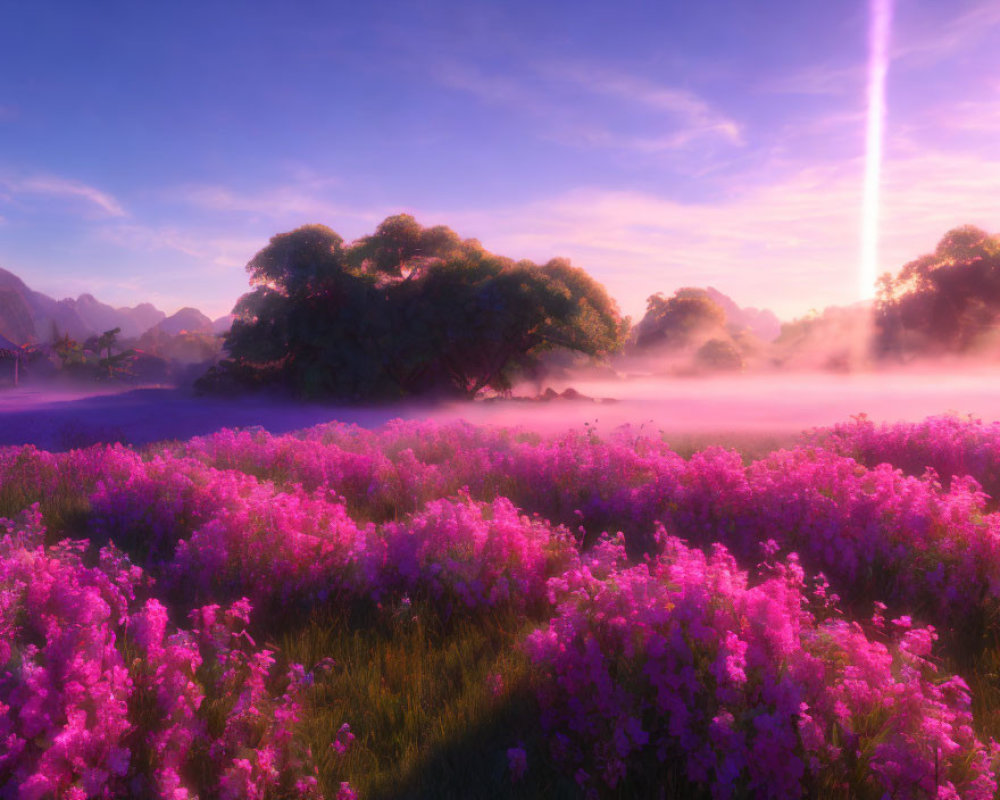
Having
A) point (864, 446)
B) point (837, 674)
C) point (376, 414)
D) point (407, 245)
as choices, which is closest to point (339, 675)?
point (837, 674)

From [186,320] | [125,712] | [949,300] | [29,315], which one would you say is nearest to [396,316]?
[125,712]

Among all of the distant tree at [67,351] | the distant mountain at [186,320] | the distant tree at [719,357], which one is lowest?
the distant tree at [719,357]

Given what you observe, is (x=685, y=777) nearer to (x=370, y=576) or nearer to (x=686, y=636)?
(x=686, y=636)

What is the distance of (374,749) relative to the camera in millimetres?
3148

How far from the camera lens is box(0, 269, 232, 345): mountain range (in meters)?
112

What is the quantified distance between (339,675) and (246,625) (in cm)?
96

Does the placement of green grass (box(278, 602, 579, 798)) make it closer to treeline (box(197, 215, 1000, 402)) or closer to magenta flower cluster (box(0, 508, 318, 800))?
magenta flower cluster (box(0, 508, 318, 800))

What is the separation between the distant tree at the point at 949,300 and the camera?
39812 millimetres

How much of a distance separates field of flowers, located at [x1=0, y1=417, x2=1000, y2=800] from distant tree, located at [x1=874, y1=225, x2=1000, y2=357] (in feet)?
140

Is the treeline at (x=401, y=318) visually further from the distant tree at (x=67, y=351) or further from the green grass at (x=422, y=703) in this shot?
the distant tree at (x=67, y=351)

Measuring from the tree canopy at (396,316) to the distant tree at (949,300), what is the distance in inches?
1180

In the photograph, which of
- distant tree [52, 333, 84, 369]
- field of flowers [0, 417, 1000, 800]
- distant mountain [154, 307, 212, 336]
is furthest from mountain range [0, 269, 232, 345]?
field of flowers [0, 417, 1000, 800]

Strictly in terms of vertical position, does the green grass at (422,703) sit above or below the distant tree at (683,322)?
below

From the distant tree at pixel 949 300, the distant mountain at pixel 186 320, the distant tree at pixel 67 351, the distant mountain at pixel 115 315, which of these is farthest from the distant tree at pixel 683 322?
the distant mountain at pixel 115 315
